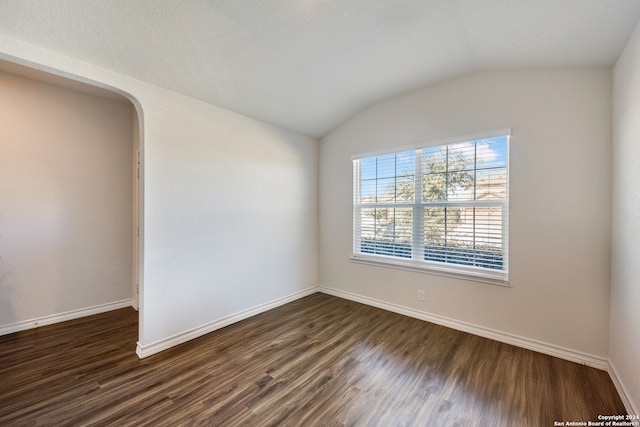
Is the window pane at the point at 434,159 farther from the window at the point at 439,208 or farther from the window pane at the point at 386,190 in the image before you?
the window pane at the point at 386,190

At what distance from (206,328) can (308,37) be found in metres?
2.90

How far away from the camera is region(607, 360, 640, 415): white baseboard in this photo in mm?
1526

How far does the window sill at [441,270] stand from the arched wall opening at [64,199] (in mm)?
2582

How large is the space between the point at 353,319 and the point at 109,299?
3.11m

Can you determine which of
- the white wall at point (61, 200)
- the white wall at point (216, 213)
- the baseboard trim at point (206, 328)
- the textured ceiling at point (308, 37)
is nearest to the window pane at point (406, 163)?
the textured ceiling at point (308, 37)

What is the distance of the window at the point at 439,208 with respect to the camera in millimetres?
2537

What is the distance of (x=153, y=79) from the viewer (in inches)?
86.1

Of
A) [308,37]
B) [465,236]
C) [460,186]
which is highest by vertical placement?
[308,37]

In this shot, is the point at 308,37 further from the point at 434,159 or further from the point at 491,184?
Answer: the point at 491,184

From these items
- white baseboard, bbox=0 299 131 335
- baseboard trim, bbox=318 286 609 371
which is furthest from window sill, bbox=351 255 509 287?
white baseboard, bbox=0 299 131 335

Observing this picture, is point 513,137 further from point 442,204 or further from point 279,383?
point 279,383

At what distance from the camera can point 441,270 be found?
2820 mm

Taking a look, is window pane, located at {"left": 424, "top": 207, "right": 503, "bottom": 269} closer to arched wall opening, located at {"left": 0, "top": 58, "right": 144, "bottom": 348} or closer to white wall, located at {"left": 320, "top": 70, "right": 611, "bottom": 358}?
white wall, located at {"left": 320, "top": 70, "right": 611, "bottom": 358}

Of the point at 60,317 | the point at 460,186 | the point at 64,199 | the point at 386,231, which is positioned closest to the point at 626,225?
the point at 460,186
